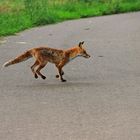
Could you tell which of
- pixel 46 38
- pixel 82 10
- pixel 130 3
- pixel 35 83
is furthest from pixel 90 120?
pixel 130 3

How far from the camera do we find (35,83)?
11602 millimetres

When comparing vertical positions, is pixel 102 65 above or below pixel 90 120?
below

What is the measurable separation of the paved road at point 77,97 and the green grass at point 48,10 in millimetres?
4149

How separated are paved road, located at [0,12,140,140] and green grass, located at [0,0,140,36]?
163 inches

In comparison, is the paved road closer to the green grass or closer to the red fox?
the red fox

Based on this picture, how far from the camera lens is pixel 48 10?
82.3 ft

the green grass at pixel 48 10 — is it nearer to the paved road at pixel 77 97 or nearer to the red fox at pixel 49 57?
the paved road at pixel 77 97

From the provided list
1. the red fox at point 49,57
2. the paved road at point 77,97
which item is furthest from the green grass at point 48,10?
the red fox at point 49,57

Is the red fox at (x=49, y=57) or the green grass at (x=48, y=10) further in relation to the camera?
the green grass at (x=48, y=10)

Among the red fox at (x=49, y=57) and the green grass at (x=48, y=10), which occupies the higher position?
the red fox at (x=49, y=57)

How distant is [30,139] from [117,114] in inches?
68.4

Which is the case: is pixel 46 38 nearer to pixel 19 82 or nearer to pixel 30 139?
pixel 19 82

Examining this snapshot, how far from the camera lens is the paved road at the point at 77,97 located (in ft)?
26.8

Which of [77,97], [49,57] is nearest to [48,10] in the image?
[49,57]
